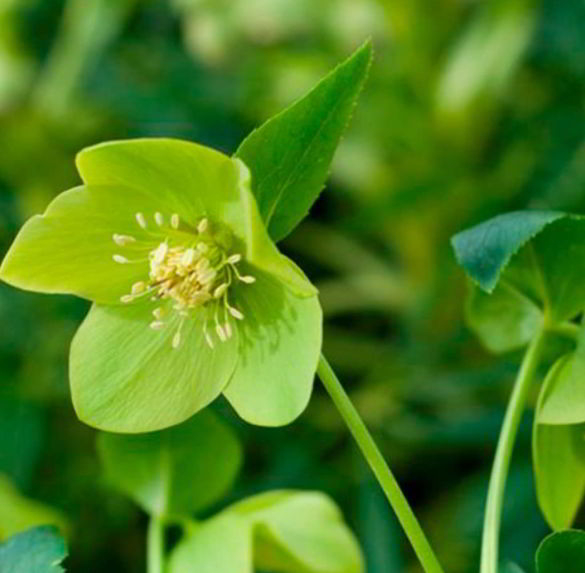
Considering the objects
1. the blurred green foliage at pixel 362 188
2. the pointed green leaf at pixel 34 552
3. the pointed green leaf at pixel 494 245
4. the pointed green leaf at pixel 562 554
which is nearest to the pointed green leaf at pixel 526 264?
the pointed green leaf at pixel 494 245

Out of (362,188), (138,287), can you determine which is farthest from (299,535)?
(362,188)

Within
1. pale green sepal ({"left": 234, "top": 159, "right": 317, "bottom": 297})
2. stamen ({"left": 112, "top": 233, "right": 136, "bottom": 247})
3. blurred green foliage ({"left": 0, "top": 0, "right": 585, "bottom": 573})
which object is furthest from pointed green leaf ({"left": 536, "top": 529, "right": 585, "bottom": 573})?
blurred green foliage ({"left": 0, "top": 0, "right": 585, "bottom": 573})

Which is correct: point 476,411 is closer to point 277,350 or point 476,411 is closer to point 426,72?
point 426,72

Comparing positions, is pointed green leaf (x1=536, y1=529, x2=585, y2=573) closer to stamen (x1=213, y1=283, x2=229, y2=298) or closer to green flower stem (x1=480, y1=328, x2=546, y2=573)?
green flower stem (x1=480, y1=328, x2=546, y2=573)

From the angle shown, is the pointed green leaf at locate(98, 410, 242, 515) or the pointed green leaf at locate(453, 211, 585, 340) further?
the pointed green leaf at locate(98, 410, 242, 515)

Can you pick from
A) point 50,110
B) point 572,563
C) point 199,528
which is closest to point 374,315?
point 50,110

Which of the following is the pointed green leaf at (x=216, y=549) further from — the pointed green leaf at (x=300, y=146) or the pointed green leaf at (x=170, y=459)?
the pointed green leaf at (x=300, y=146)
